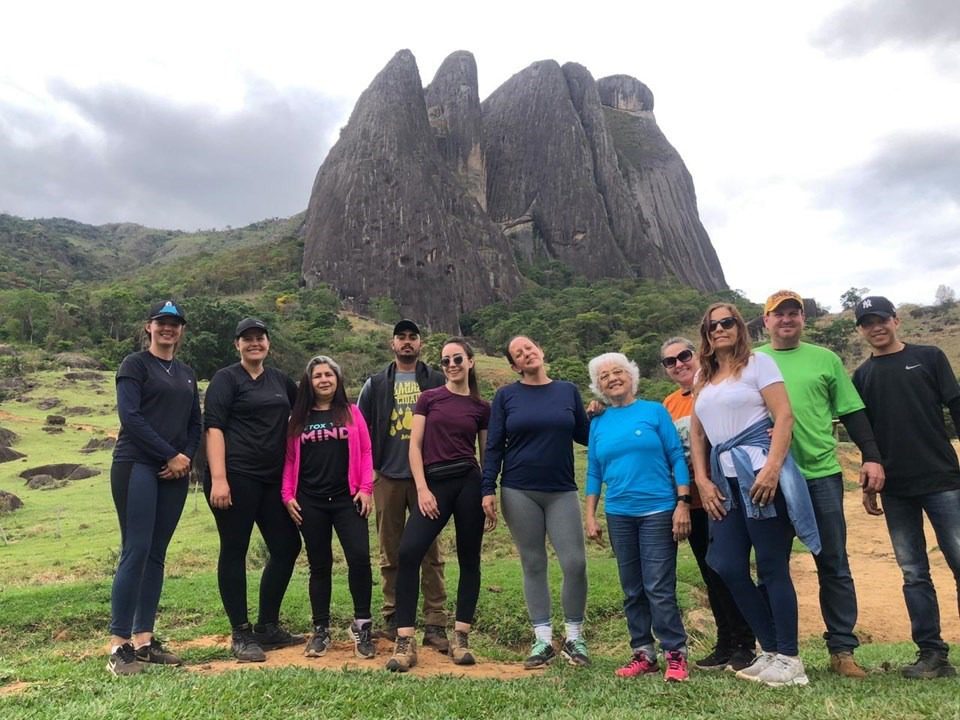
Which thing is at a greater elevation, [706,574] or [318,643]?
[706,574]

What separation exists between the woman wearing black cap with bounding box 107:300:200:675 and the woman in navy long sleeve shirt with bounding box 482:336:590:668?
201cm

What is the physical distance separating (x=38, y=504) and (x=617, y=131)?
9232 centimetres

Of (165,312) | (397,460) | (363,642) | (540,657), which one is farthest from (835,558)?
(165,312)

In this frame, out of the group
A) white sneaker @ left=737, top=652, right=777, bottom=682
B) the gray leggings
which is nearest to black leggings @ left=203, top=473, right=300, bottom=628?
the gray leggings

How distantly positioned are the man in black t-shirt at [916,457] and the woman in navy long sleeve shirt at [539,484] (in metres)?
1.77

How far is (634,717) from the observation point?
2.81m

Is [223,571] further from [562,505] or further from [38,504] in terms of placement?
[38,504]

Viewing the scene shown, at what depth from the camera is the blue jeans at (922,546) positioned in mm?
3670

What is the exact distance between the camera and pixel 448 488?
13.8ft

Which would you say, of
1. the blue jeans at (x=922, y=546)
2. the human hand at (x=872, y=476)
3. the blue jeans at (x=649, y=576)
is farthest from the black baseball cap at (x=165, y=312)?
the blue jeans at (x=922, y=546)

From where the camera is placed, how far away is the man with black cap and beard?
4.63m

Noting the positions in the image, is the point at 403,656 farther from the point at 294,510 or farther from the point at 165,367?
the point at 165,367

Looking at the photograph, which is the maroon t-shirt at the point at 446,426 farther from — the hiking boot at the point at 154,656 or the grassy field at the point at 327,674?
the hiking boot at the point at 154,656

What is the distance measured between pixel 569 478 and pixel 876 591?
24.1 feet
